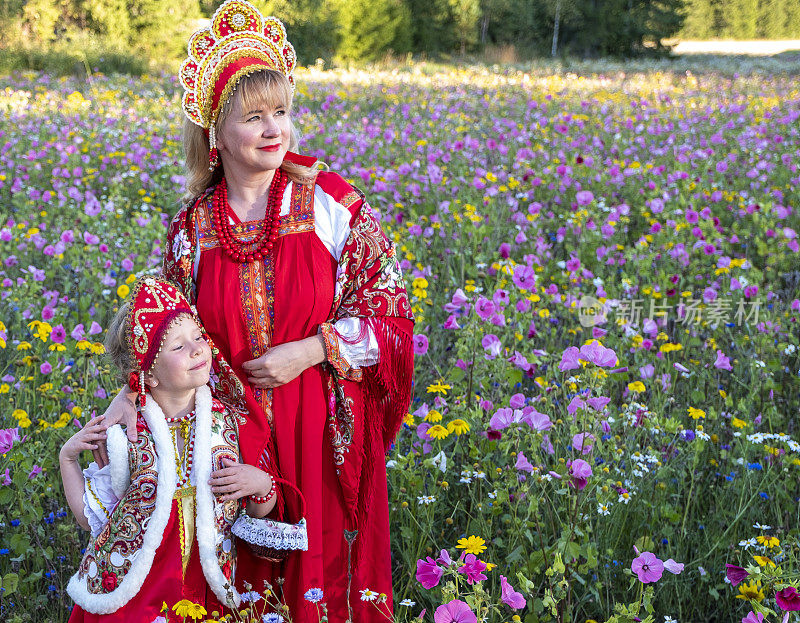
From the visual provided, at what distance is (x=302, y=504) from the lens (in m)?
1.94

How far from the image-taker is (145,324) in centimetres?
171

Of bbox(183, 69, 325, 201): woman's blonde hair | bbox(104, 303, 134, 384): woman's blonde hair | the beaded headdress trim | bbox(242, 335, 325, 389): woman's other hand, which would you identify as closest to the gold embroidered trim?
bbox(104, 303, 134, 384): woman's blonde hair

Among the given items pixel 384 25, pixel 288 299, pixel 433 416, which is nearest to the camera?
pixel 288 299

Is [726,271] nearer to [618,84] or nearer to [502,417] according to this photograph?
[502,417]

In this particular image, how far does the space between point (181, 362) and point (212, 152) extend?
1.89 feet

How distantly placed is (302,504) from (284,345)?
381 mm

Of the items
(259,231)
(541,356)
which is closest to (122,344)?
(259,231)

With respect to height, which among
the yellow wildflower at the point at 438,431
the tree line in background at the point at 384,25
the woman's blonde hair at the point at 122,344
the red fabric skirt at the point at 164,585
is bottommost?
the red fabric skirt at the point at 164,585

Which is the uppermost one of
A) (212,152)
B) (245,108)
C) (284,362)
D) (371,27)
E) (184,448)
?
(371,27)

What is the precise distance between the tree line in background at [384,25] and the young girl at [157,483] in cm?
1696

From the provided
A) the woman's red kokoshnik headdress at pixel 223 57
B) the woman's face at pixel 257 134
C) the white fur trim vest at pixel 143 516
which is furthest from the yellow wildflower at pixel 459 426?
the woman's red kokoshnik headdress at pixel 223 57

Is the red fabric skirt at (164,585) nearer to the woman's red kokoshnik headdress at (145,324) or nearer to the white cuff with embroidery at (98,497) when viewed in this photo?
the white cuff with embroidery at (98,497)

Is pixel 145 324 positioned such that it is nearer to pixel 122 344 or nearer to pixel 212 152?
pixel 122 344

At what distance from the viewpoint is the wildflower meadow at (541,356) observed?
223cm
